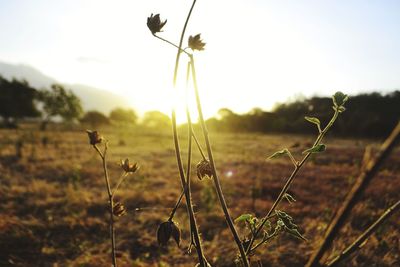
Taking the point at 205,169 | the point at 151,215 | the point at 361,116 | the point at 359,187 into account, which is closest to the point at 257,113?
the point at 361,116

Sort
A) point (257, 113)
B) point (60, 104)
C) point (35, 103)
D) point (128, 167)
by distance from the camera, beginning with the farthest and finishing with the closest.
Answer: point (35, 103)
point (60, 104)
point (257, 113)
point (128, 167)

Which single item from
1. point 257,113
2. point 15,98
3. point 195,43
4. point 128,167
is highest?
point 15,98

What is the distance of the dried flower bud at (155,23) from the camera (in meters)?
0.81

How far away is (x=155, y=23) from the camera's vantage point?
0.82 metres

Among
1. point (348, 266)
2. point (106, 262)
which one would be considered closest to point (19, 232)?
point (106, 262)

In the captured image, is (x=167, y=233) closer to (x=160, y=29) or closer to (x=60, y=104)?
(x=160, y=29)

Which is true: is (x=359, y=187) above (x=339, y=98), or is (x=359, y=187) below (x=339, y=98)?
below

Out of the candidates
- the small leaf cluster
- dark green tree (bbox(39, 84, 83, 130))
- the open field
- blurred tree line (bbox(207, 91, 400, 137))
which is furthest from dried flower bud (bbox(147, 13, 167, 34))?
dark green tree (bbox(39, 84, 83, 130))

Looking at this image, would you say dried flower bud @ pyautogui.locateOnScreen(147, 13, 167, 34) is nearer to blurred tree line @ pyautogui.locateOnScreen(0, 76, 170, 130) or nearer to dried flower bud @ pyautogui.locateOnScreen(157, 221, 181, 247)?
dried flower bud @ pyautogui.locateOnScreen(157, 221, 181, 247)

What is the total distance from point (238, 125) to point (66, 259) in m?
46.9

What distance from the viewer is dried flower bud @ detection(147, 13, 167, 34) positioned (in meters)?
0.81

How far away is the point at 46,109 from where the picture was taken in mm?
43344

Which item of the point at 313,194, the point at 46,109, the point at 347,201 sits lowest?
the point at 313,194

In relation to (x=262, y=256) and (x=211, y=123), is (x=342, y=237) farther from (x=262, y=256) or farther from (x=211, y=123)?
(x=211, y=123)
